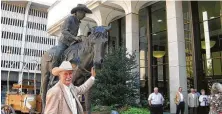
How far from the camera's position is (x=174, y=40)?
58.8 feet

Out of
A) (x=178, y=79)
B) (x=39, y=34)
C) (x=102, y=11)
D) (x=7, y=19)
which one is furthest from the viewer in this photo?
(x=39, y=34)

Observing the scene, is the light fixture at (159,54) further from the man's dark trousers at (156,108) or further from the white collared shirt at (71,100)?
the white collared shirt at (71,100)

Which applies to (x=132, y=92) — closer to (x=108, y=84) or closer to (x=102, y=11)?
(x=108, y=84)

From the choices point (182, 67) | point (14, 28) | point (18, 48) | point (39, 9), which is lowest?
point (182, 67)

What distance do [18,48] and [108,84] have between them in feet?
153

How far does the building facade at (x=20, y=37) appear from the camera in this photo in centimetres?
5578

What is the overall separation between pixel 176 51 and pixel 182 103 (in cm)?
414

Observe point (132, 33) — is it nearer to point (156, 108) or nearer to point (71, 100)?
point (156, 108)

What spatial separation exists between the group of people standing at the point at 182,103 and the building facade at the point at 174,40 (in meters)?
2.06

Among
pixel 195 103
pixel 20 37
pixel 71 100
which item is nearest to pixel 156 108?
pixel 195 103

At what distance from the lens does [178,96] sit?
14820 mm

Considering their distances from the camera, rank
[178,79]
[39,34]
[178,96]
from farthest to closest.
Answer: [39,34] < [178,79] < [178,96]

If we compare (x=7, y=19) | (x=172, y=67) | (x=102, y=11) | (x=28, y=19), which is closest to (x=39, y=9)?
(x=28, y=19)

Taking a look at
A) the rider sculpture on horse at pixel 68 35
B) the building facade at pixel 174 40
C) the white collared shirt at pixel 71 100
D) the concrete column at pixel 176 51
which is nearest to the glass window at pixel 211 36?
the building facade at pixel 174 40
